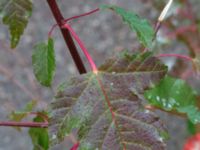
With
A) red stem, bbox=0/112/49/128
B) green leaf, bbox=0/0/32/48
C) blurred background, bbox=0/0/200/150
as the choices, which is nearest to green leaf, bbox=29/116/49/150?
red stem, bbox=0/112/49/128

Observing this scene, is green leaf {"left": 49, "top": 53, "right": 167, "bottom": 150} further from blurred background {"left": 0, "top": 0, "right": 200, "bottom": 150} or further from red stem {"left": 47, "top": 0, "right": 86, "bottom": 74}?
blurred background {"left": 0, "top": 0, "right": 200, "bottom": 150}

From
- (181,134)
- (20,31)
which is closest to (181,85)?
(20,31)

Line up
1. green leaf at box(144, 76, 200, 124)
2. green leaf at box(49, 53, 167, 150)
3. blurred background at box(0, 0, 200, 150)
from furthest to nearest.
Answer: blurred background at box(0, 0, 200, 150), green leaf at box(144, 76, 200, 124), green leaf at box(49, 53, 167, 150)

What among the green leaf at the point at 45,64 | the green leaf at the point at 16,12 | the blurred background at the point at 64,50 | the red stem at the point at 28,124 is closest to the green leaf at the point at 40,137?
the red stem at the point at 28,124

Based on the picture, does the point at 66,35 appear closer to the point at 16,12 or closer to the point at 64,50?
the point at 16,12

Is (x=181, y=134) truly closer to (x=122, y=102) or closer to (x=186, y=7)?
(x=186, y=7)

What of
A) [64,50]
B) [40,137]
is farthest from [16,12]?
[64,50]
